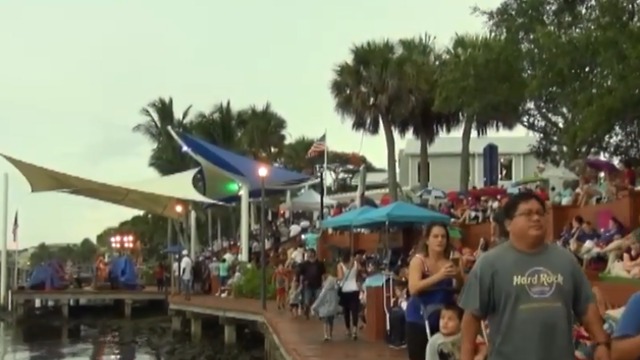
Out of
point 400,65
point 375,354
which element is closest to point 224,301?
point 400,65

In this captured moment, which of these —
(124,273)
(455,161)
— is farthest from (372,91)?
(455,161)

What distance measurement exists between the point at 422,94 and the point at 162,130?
2310cm

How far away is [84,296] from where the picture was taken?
43344 millimetres

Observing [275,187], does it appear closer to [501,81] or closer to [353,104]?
[353,104]

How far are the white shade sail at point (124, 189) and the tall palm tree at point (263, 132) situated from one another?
17659 mm

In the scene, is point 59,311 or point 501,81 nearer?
point 501,81

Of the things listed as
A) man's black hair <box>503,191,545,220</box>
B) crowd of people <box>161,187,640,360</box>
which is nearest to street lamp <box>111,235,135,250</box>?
crowd of people <box>161,187,640,360</box>

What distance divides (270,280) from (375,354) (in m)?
15.9

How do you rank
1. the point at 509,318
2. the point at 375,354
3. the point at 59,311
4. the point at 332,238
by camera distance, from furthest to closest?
the point at 59,311 → the point at 332,238 → the point at 375,354 → the point at 509,318

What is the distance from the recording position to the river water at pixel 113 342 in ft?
89.7

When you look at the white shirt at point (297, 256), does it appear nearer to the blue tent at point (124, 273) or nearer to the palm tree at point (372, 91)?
the palm tree at point (372, 91)

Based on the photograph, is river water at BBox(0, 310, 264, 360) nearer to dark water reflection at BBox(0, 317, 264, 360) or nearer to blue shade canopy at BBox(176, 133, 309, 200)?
dark water reflection at BBox(0, 317, 264, 360)

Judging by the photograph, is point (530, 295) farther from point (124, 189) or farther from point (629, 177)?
point (124, 189)

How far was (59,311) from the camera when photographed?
4619 centimetres
